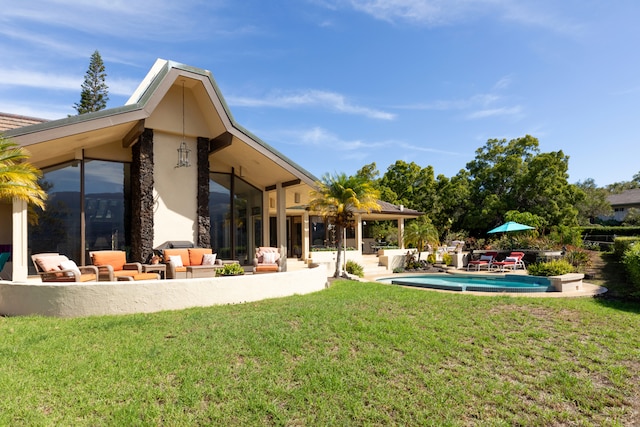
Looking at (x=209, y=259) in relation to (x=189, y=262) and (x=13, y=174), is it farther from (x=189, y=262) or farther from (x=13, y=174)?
(x=13, y=174)

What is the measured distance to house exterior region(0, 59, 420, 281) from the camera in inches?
472

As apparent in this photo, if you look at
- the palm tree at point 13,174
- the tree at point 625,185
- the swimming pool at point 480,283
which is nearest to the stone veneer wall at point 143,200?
the palm tree at point 13,174

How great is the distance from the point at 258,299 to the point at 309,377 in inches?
176

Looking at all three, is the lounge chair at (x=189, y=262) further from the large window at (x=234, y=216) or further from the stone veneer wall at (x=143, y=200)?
the large window at (x=234, y=216)

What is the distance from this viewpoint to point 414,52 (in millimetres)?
14680

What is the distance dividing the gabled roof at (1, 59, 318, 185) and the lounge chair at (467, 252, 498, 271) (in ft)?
33.9

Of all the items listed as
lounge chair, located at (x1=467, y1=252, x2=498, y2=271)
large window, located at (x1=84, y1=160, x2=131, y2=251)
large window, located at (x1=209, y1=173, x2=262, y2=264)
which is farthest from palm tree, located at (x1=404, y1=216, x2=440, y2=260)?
large window, located at (x1=84, y1=160, x2=131, y2=251)

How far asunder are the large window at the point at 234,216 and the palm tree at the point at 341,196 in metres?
3.09

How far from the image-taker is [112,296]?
7594mm

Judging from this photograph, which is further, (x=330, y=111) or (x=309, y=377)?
(x=330, y=111)

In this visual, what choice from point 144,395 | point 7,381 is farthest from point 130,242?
point 144,395

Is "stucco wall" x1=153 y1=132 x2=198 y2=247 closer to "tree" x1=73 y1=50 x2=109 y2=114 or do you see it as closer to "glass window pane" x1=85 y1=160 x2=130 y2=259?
"glass window pane" x1=85 y1=160 x2=130 y2=259

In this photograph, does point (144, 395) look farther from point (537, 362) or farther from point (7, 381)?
point (537, 362)

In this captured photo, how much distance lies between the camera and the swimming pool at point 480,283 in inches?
490
